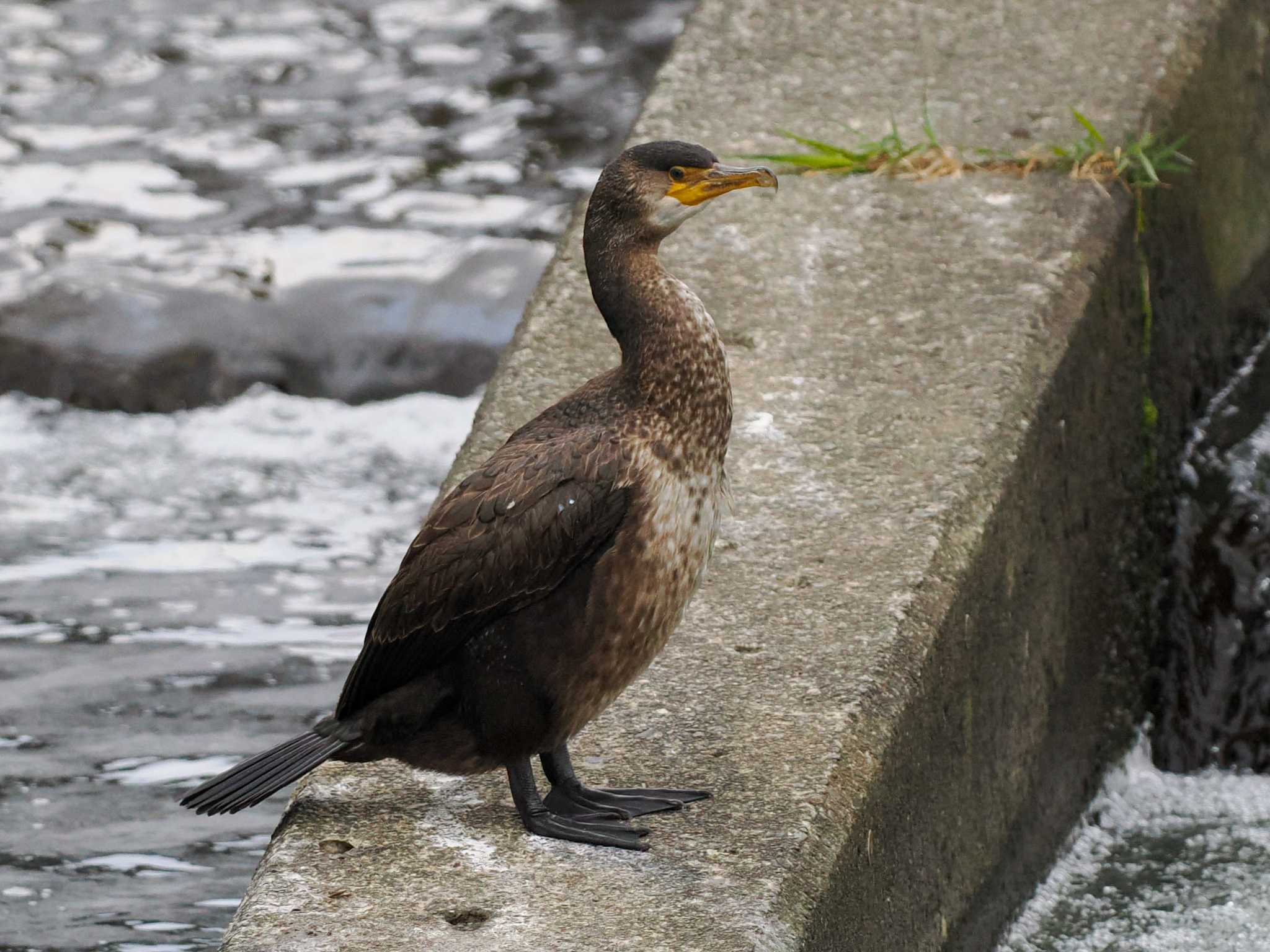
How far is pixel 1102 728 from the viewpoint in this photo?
437 cm

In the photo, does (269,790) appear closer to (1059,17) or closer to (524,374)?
(524,374)

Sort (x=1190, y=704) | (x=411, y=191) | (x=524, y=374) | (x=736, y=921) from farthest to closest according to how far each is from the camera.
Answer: (x=411, y=191)
(x=1190, y=704)
(x=524, y=374)
(x=736, y=921)

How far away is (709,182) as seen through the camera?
2.96 meters

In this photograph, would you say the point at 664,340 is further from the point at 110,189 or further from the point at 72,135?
the point at 72,135

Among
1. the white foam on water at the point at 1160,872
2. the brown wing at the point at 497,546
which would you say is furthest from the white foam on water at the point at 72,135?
the brown wing at the point at 497,546

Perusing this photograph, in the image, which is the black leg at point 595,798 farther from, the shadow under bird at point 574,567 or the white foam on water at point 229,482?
the white foam on water at point 229,482

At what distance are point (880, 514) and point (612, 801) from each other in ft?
3.21

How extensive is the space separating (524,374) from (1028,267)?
1.23m

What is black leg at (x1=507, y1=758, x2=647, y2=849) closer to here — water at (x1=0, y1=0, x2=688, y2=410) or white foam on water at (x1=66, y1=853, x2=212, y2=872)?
white foam on water at (x1=66, y1=853, x2=212, y2=872)

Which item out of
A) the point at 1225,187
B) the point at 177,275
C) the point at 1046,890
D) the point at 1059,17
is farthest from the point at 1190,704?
the point at 177,275

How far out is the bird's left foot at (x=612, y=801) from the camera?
293 centimetres

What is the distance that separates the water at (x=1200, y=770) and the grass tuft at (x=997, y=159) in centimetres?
73

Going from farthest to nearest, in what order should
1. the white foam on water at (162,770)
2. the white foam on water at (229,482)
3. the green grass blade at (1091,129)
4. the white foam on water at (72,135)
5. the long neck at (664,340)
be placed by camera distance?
the white foam on water at (72,135), the white foam on water at (229,482), the green grass blade at (1091,129), the white foam on water at (162,770), the long neck at (664,340)

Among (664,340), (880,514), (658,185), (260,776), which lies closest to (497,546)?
(664,340)
